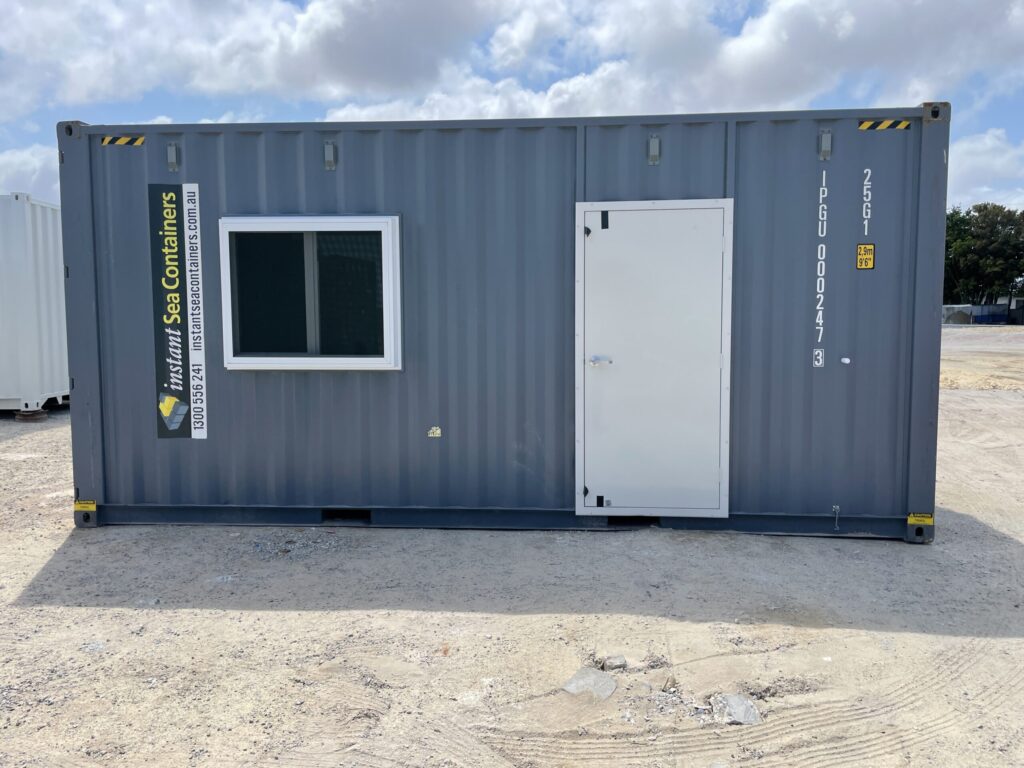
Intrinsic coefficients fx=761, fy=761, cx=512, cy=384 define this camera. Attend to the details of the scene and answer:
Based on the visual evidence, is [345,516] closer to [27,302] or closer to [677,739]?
[677,739]

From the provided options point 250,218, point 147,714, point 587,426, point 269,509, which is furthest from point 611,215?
point 147,714

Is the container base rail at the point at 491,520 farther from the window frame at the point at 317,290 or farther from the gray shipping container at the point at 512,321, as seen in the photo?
the window frame at the point at 317,290

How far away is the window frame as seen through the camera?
200 inches

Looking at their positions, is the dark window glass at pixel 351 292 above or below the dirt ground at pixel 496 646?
above

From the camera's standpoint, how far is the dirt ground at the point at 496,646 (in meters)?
2.79

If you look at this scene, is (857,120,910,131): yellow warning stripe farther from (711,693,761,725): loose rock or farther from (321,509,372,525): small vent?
(321,509,372,525): small vent

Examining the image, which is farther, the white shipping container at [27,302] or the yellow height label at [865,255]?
the white shipping container at [27,302]

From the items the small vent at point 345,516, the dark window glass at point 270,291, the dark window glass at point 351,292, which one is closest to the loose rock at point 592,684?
the small vent at point 345,516

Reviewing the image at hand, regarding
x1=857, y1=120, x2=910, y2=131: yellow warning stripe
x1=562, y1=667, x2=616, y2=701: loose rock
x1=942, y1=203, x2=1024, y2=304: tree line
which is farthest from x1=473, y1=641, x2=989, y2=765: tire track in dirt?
x1=942, y1=203, x2=1024, y2=304: tree line

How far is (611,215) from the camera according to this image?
5.01m

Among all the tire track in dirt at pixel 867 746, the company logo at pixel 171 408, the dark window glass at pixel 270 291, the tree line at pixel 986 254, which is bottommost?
the tire track in dirt at pixel 867 746

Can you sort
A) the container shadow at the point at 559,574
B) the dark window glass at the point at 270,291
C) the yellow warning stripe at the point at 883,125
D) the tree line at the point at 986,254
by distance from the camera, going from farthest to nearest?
the tree line at the point at 986,254, the dark window glass at the point at 270,291, the yellow warning stripe at the point at 883,125, the container shadow at the point at 559,574

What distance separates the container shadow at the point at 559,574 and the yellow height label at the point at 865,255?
1.82 metres

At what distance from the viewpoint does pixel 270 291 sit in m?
5.22
